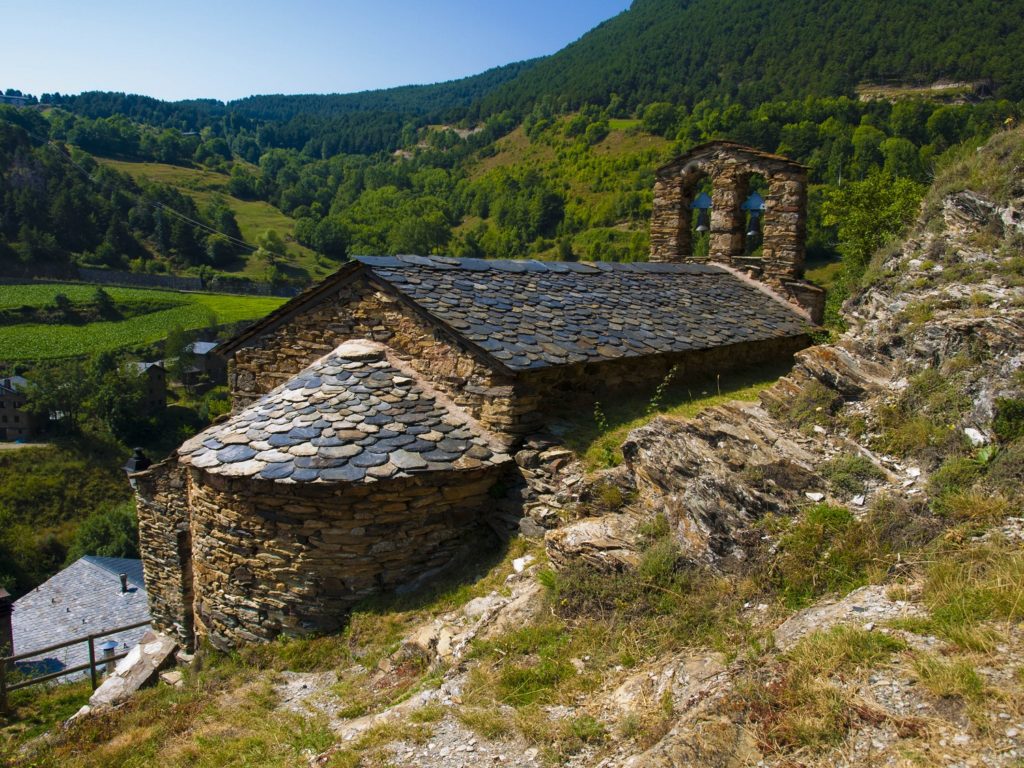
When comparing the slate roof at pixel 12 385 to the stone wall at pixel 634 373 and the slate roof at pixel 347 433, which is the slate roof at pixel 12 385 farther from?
the stone wall at pixel 634 373

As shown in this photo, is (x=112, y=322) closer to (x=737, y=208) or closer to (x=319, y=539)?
(x=737, y=208)

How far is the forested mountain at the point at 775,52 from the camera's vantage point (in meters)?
72.1

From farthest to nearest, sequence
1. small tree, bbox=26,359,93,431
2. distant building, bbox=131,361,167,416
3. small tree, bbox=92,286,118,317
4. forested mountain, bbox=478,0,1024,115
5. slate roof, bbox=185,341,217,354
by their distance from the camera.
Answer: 1. forested mountain, bbox=478,0,1024,115
2. small tree, bbox=92,286,118,317
3. slate roof, bbox=185,341,217,354
4. distant building, bbox=131,361,167,416
5. small tree, bbox=26,359,93,431

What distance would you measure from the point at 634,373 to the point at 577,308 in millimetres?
1096

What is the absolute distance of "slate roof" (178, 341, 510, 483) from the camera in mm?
5605

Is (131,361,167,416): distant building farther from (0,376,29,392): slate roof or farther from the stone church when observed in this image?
the stone church

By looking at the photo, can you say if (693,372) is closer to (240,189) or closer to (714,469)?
(714,469)

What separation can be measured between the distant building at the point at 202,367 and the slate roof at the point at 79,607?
31.8 metres

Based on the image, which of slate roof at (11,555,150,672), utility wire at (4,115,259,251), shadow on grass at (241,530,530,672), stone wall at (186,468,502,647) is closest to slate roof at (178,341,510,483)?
stone wall at (186,468,502,647)

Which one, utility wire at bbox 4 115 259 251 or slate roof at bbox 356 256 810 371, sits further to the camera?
utility wire at bbox 4 115 259 251

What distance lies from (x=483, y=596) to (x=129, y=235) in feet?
298

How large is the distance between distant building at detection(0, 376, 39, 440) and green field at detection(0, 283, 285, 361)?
10329 millimetres

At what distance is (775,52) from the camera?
93.1 m

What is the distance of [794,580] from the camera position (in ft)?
11.8
